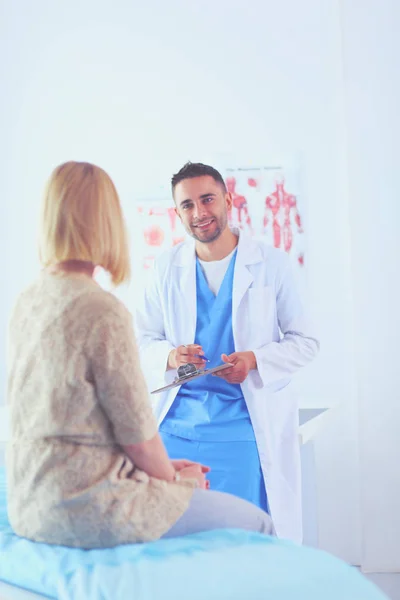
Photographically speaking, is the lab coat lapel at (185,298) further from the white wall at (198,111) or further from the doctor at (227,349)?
the white wall at (198,111)

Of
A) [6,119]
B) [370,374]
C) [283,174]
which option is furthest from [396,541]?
[6,119]

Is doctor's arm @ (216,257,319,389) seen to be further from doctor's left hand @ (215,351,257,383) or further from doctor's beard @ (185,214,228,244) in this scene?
doctor's beard @ (185,214,228,244)

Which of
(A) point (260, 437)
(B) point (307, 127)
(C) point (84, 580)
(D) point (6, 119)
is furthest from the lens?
(D) point (6, 119)

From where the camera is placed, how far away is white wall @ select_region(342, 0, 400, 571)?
3029 millimetres

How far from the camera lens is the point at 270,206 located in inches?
131

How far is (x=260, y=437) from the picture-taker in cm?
216

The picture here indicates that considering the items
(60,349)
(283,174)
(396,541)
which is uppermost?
(283,174)

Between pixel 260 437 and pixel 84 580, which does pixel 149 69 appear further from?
pixel 84 580

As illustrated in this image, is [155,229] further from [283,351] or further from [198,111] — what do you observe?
[283,351]

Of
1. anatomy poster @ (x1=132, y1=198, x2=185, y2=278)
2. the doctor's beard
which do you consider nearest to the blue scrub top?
the doctor's beard

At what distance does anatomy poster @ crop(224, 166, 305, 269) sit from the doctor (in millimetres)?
867

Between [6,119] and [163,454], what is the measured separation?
2578 millimetres

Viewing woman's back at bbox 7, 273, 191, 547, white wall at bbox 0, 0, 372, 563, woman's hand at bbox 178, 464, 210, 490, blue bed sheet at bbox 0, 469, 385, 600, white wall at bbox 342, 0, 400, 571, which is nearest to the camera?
blue bed sheet at bbox 0, 469, 385, 600

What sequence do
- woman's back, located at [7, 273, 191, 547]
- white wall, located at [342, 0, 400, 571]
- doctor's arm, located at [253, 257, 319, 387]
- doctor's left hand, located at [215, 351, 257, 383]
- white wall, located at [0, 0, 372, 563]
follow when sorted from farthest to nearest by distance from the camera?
1. white wall, located at [0, 0, 372, 563]
2. white wall, located at [342, 0, 400, 571]
3. doctor's arm, located at [253, 257, 319, 387]
4. doctor's left hand, located at [215, 351, 257, 383]
5. woman's back, located at [7, 273, 191, 547]
